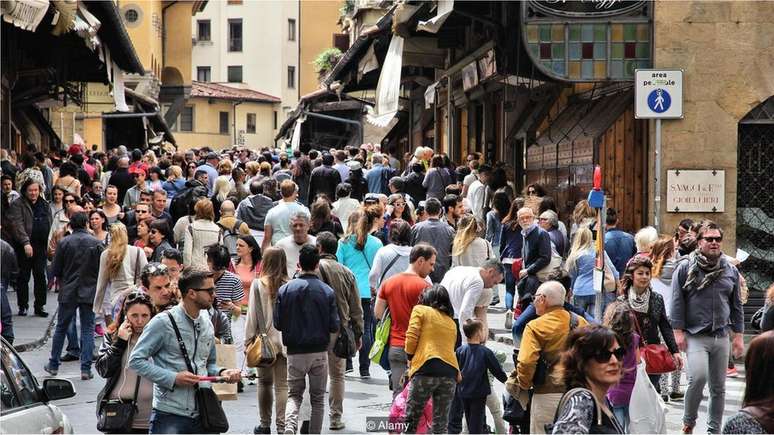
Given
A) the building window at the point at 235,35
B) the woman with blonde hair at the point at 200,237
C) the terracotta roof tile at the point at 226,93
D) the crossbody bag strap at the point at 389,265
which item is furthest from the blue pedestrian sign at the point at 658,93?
the building window at the point at 235,35

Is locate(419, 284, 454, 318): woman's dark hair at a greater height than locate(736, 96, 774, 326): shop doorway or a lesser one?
lesser

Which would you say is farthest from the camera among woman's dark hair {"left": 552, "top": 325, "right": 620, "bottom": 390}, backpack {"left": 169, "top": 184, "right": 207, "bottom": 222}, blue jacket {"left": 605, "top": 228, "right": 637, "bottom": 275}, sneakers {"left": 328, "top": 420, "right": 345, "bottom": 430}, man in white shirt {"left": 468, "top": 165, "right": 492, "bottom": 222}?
man in white shirt {"left": 468, "top": 165, "right": 492, "bottom": 222}

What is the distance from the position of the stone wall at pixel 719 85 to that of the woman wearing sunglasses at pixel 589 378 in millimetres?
11304

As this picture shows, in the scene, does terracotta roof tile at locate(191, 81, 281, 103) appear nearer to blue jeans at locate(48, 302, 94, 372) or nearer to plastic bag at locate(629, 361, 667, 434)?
blue jeans at locate(48, 302, 94, 372)

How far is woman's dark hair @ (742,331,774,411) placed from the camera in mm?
5316

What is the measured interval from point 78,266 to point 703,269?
6437 mm

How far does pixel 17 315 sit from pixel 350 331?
7937 millimetres

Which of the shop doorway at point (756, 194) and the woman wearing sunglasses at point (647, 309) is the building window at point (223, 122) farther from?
the woman wearing sunglasses at point (647, 309)

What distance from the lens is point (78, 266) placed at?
45.8ft

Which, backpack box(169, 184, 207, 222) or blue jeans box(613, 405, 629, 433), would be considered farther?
backpack box(169, 184, 207, 222)

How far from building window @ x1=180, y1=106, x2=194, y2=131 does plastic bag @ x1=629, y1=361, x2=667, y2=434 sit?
82831 millimetres

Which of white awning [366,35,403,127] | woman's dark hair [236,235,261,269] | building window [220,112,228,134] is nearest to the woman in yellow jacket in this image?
woman's dark hair [236,235,261,269]

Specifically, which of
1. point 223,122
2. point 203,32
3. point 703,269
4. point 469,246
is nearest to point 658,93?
point 469,246

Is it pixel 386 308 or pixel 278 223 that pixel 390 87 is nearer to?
pixel 278 223
